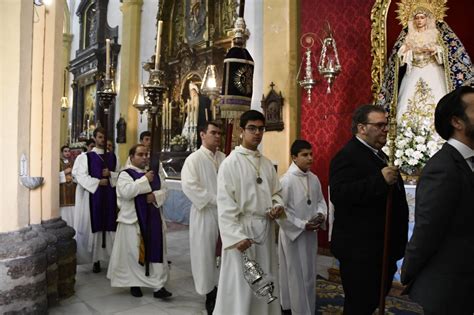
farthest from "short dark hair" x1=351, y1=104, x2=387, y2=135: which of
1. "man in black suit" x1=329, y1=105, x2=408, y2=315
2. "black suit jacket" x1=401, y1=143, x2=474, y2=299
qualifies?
"black suit jacket" x1=401, y1=143, x2=474, y2=299

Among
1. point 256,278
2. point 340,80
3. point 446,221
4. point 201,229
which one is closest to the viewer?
point 446,221

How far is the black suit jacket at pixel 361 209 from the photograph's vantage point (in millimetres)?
2580

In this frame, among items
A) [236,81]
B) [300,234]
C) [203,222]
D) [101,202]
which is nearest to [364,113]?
[236,81]

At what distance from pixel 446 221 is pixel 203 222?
2.85 m

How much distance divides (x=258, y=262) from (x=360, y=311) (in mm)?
924

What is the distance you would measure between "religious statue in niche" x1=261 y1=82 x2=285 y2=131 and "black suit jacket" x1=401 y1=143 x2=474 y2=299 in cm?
526

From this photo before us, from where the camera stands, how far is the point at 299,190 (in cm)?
409

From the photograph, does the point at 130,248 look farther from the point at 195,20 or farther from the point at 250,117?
the point at 195,20

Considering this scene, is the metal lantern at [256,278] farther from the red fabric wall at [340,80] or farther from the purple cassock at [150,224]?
the red fabric wall at [340,80]

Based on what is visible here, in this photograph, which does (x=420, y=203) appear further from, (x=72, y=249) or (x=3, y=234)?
(x=72, y=249)

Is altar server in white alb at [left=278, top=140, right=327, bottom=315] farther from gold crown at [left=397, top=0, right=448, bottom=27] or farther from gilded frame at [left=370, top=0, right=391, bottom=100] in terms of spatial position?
gold crown at [left=397, top=0, right=448, bottom=27]

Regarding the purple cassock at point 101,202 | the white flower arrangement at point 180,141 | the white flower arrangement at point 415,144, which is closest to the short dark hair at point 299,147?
the white flower arrangement at point 415,144

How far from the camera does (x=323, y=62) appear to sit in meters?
6.24

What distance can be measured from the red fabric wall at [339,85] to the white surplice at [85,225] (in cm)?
340
